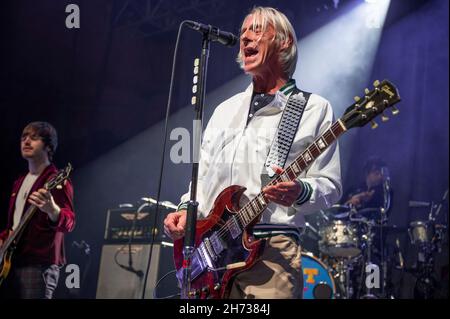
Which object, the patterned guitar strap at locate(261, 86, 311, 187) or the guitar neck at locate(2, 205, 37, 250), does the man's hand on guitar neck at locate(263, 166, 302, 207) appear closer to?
the patterned guitar strap at locate(261, 86, 311, 187)

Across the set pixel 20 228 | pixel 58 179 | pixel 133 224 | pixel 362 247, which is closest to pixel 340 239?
pixel 362 247

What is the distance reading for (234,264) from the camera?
2875mm

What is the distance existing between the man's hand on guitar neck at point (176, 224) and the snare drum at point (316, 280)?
283cm

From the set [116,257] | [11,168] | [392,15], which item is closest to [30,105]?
[11,168]

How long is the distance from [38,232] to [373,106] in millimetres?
2654

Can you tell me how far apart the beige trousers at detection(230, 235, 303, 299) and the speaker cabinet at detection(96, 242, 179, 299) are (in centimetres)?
220

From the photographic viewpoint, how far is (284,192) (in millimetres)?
2729

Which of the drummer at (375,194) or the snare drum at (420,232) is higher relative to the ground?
the drummer at (375,194)

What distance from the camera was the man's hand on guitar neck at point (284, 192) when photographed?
8.94ft

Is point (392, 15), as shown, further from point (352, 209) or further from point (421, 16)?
point (352, 209)

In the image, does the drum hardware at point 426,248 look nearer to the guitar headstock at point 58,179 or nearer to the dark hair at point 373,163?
the dark hair at point 373,163

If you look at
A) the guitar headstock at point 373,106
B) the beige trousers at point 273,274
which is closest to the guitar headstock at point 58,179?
the beige trousers at point 273,274

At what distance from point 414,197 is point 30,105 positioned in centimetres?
452
